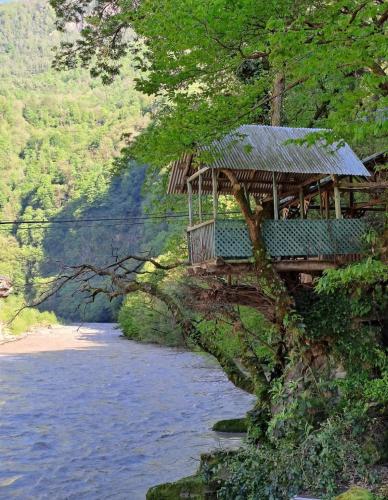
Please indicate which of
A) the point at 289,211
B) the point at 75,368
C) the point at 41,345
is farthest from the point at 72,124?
the point at 289,211

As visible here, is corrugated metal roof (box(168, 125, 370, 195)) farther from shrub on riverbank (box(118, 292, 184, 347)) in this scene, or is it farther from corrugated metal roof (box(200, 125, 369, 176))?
shrub on riverbank (box(118, 292, 184, 347))

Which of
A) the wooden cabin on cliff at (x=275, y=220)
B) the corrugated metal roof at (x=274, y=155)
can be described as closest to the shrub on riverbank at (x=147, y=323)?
the wooden cabin on cliff at (x=275, y=220)

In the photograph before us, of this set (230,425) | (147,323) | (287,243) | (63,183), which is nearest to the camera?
(287,243)

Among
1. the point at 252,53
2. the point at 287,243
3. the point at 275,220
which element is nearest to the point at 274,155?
the point at 275,220

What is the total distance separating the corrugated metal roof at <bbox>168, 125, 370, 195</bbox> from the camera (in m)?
15.1

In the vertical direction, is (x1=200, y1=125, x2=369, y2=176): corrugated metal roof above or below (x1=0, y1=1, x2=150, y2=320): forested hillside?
below

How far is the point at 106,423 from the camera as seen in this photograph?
2150cm

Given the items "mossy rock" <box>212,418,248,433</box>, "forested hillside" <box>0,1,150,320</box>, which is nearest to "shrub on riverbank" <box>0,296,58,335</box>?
"forested hillside" <box>0,1,150,320</box>

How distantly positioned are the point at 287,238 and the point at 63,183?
473 feet

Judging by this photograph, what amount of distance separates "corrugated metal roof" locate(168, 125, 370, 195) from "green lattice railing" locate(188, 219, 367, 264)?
138cm

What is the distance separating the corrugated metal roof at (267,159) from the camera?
15.1m

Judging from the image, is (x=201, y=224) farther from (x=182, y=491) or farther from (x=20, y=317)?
(x=20, y=317)

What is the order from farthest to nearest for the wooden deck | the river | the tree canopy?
the river < the wooden deck < the tree canopy

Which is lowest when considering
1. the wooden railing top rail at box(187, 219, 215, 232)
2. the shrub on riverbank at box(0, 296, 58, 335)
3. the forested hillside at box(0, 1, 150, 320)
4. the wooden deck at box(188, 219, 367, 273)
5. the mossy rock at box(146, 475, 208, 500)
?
the shrub on riverbank at box(0, 296, 58, 335)
